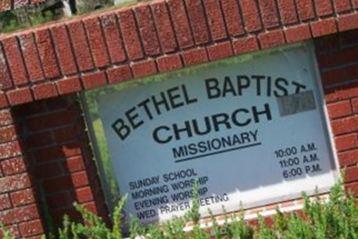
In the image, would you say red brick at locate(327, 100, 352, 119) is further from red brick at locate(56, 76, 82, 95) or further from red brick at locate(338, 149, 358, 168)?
red brick at locate(56, 76, 82, 95)

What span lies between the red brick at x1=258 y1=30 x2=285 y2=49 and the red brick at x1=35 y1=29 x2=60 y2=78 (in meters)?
1.06

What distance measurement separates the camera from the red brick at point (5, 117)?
13.7 feet

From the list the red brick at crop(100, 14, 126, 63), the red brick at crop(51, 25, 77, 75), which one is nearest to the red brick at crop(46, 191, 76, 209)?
the red brick at crop(51, 25, 77, 75)

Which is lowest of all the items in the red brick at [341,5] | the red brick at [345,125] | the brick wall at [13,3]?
the red brick at [345,125]

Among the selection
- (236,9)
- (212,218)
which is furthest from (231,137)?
(236,9)

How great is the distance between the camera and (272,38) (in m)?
4.00

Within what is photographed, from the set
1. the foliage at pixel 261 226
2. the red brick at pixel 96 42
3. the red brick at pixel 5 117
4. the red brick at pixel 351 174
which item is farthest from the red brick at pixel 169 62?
the red brick at pixel 351 174

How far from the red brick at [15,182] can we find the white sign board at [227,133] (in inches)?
19.6

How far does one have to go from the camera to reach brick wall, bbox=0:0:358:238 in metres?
3.98

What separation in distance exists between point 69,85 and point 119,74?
0.27 m

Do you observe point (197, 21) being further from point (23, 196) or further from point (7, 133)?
point (23, 196)

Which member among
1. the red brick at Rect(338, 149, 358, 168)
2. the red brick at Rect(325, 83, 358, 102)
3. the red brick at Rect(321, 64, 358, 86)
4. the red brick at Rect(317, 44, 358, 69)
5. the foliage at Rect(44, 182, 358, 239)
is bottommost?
the foliage at Rect(44, 182, 358, 239)

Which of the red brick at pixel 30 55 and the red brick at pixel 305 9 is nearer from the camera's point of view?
the red brick at pixel 305 9

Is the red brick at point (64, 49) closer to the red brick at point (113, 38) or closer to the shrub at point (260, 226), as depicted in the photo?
the red brick at point (113, 38)
